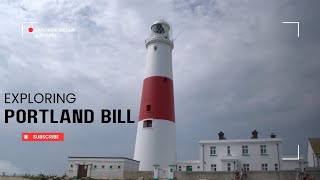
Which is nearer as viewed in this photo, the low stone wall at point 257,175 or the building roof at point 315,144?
the low stone wall at point 257,175

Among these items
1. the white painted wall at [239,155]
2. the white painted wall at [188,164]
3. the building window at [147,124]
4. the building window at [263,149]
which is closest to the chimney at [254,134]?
the white painted wall at [239,155]

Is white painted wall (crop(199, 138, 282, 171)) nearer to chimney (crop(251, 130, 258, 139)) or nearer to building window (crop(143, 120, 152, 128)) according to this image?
chimney (crop(251, 130, 258, 139))

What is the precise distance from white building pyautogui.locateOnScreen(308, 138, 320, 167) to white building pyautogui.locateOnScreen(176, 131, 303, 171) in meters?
1.44

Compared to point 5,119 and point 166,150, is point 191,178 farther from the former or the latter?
point 5,119

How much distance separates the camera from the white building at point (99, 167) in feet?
109

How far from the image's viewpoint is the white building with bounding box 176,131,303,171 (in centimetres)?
3688

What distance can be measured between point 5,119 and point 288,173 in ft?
68.4

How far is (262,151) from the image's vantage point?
122 ft

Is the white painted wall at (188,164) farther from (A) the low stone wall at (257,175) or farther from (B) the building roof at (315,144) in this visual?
(B) the building roof at (315,144)

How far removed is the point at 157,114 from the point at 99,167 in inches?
280

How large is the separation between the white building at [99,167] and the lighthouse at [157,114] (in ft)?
5.88

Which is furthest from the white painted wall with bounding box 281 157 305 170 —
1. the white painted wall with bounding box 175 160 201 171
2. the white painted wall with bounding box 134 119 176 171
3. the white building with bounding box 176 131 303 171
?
the white painted wall with bounding box 134 119 176 171

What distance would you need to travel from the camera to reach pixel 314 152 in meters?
37.6

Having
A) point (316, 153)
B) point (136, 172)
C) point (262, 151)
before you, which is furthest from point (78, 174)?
point (316, 153)
